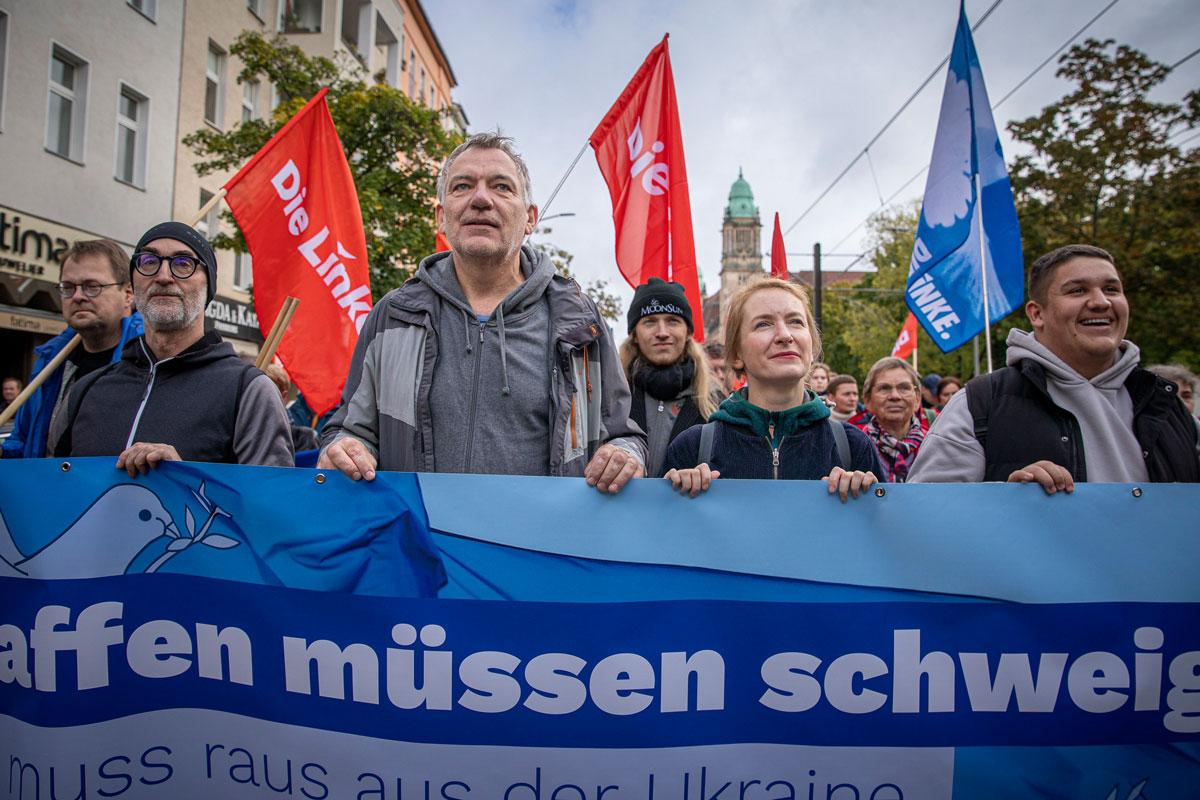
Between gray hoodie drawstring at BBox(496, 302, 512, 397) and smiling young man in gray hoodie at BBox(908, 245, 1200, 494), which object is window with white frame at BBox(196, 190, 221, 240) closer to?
gray hoodie drawstring at BBox(496, 302, 512, 397)

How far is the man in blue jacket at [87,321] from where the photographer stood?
287 cm

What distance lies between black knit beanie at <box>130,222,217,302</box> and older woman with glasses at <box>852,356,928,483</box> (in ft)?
10.9

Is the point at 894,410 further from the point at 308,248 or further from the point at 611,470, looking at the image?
the point at 308,248

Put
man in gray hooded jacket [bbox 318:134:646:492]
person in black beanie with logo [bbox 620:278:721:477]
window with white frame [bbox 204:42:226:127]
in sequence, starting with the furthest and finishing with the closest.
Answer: window with white frame [bbox 204:42:226:127] → person in black beanie with logo [bbox 620:278:721:477] → man in gray hooded jacket [bbox 318:134:646:492]

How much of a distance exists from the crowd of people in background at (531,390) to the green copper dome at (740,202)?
114 meters

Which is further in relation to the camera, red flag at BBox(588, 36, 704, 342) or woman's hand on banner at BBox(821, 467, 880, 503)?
red flag at BBox(588, 36, 704, 342)

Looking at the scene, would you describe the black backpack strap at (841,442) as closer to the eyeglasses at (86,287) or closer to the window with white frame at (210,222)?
the eyeglasses at (86,287)

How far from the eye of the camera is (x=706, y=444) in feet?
7.60

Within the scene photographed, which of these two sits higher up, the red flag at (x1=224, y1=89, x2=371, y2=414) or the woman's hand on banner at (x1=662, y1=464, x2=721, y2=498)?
the red flag at (x1=224, y1=89, x2=371, y2=414)

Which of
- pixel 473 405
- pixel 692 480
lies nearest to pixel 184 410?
pixel 473 405

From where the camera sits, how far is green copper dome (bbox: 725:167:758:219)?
112 metres

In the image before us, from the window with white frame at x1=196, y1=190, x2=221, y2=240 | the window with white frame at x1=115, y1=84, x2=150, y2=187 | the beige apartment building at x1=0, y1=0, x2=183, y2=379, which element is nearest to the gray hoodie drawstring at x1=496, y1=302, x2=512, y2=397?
the beige apartment building at x1=0, y1=0, x2=183, y2=379

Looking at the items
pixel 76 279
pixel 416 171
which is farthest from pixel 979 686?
pixel 416 171

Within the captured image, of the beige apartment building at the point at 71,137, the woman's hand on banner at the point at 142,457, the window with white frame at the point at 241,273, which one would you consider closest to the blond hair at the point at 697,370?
the woman's hand on banner at the point at 142,457
